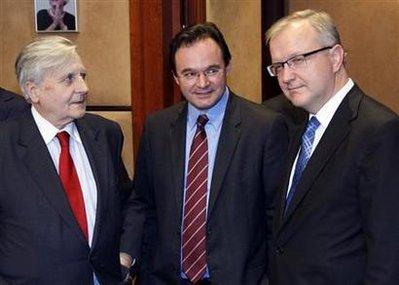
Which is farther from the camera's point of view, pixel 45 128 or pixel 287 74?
pixel 45 128

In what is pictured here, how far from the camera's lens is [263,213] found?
8.59 ft

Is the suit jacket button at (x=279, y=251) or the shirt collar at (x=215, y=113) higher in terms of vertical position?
the shirt collar at (x=215, y=113)

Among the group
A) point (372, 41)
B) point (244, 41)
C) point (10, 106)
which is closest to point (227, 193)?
point (10, 106)

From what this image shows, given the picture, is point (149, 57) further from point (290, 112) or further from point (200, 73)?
point (200, 73)

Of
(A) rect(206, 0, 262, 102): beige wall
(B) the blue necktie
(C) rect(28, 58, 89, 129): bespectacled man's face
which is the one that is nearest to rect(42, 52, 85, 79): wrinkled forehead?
(C) rect(28, 58, 89, 129): bespectacled man's face

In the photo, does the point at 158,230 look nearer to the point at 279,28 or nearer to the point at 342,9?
the point at 279,28

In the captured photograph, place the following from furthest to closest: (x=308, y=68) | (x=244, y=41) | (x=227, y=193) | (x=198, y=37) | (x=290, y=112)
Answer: (x=244, y=41)
(x=290, y=112)
(x=198, y=37)
(x=227, y=193)
(x=308, y=68)

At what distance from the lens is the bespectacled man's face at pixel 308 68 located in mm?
2189

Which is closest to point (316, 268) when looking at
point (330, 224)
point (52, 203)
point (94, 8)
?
point (330, 224)

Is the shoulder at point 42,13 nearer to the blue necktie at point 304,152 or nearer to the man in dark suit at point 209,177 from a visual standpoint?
the man in dark suit at point 209,177

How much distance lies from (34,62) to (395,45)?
102 inches

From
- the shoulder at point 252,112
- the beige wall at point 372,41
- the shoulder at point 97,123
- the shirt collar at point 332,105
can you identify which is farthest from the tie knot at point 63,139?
the beige wall at point 372,41

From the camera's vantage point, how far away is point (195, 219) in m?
2.60

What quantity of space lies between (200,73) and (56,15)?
3.95 ft
